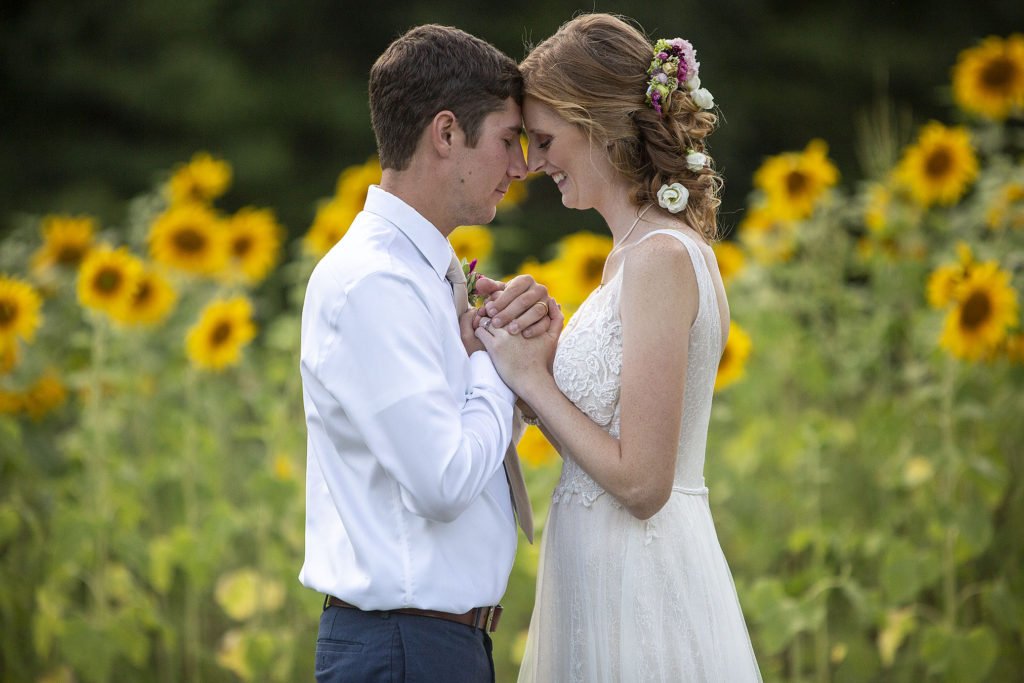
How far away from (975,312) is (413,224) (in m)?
2.38

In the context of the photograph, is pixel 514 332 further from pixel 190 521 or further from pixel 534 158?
pixel 190 521

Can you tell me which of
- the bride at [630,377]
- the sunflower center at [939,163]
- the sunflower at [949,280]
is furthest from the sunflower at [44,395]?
the sunflower center at [939,163]

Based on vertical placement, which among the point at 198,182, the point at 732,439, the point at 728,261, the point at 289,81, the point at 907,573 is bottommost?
the point at 907,573

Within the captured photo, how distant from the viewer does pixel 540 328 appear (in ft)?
7.86

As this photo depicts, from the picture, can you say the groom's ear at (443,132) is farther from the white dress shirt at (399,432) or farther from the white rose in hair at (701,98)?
the white rose in hair at (701,98)

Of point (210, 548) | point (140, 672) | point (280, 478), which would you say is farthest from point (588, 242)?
point (140, 672)

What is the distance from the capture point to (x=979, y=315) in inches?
142

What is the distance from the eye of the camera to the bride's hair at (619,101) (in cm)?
243

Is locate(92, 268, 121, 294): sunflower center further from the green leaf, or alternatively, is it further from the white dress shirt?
the green leaf

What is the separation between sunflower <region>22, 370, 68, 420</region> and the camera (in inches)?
173

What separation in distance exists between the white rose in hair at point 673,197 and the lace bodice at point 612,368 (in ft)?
0.33

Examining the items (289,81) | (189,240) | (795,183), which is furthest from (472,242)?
(289,81)

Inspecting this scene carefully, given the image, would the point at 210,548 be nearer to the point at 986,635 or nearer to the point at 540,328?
the point at 540,328

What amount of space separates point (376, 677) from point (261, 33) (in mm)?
9490
